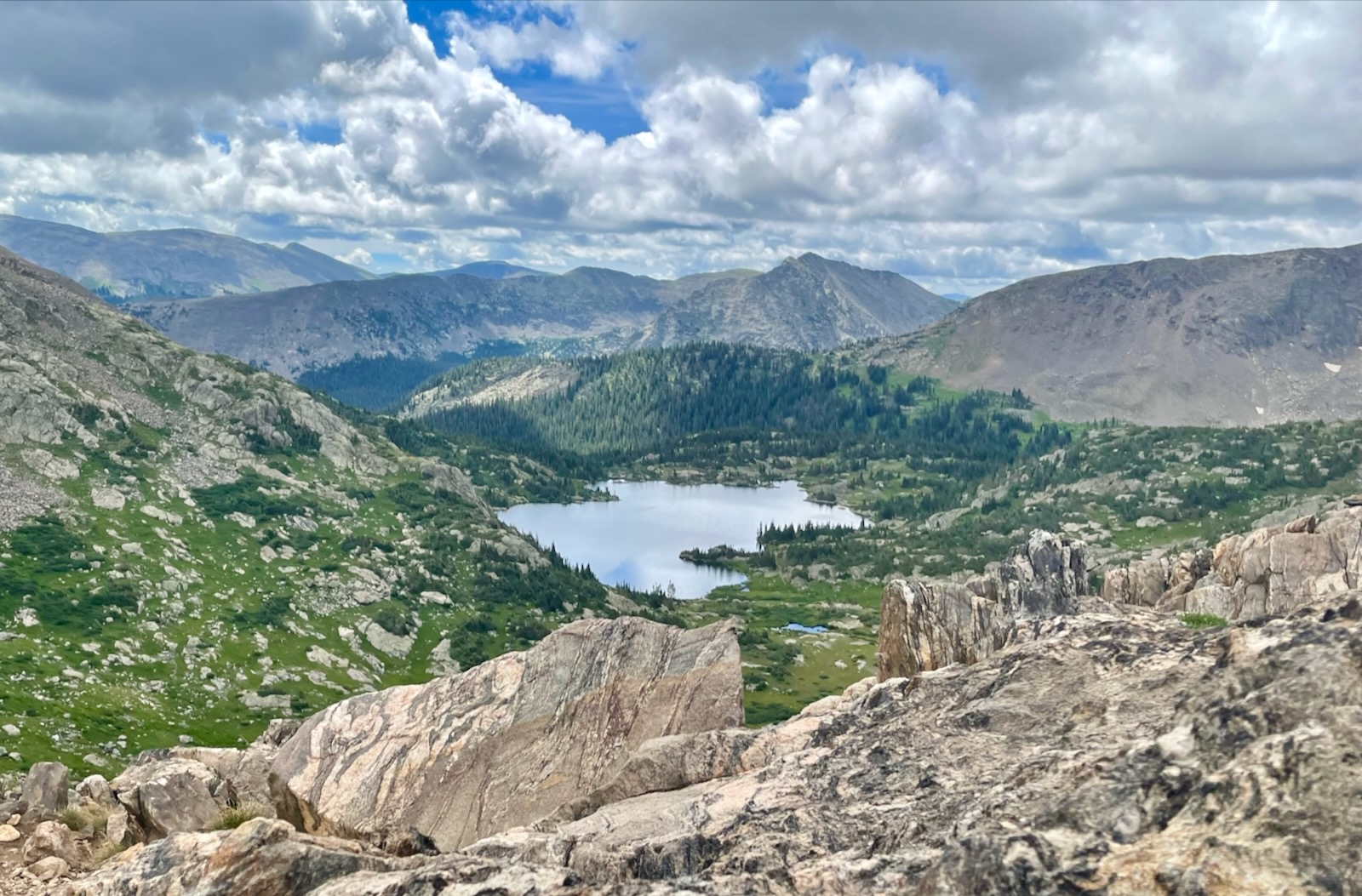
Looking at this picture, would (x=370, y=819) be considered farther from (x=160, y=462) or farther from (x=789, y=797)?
(x=160, y=462)

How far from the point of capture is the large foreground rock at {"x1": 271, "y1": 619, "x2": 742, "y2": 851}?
30078 mm

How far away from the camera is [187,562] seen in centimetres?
12912

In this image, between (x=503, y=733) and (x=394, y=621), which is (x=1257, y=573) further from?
(x=394, y=621)

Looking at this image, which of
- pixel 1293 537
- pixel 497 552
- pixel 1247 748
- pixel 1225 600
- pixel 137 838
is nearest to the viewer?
Result: pixel 1247 748

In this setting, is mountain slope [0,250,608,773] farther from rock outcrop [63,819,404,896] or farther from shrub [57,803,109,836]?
rock outcrop [63,819,404,896]

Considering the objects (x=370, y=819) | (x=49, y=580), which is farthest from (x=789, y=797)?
(x=49, y=580)

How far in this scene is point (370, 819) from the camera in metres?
30.0

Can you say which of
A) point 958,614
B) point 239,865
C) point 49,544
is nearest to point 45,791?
point 239,865

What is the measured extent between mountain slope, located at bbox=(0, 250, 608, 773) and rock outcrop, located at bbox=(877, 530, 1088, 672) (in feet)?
229

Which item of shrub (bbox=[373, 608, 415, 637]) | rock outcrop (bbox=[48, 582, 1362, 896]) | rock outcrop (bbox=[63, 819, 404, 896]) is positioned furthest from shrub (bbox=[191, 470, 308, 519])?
rock outcrop (bbox=[63, 819, 404, 896])

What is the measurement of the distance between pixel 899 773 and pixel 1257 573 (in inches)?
1097

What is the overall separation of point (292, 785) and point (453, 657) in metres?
111

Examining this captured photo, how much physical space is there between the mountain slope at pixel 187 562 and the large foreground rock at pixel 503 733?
175 ft

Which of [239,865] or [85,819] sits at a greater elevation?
[239,865]
